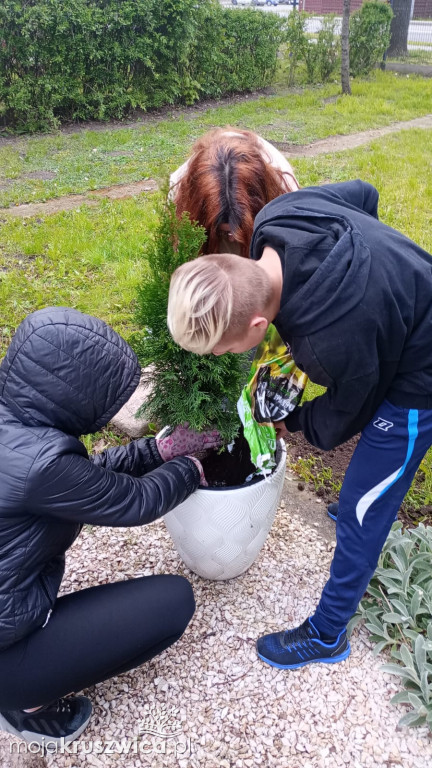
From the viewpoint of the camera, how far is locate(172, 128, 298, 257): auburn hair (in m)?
2.45

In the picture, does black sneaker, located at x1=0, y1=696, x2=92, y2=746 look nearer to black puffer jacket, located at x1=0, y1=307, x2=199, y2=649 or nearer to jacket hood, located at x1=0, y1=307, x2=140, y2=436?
black puffer jacket, located at x1=0, y1=307, x2=199, y2=649

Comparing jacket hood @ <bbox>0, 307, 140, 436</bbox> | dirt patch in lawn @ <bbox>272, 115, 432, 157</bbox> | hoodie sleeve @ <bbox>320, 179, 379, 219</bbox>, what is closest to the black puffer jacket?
jacket hood @ <bbox>0, 307, 140, 436</bbox>

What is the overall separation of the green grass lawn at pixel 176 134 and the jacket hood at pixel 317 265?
174 inches

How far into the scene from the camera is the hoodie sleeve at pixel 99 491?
Result: 5.55 ft

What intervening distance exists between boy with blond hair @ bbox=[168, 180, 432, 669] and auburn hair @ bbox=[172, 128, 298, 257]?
54 cm

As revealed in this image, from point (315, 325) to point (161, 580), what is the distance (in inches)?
43.4

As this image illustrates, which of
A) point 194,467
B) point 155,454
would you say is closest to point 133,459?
point 155,454

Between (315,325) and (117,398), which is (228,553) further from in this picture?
(315,325)

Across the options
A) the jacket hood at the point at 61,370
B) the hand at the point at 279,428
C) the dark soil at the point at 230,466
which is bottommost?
the dark soil at the point at 230,466

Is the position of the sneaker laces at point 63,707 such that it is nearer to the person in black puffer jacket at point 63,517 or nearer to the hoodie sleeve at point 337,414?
the person in black puffer jacket at point 63,517

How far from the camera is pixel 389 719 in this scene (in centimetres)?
212

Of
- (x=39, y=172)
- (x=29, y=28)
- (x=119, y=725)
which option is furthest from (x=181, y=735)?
(x=29, y=28)

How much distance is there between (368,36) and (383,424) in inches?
543

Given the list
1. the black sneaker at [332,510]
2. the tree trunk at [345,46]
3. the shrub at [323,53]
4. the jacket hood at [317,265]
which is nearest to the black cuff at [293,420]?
the jacket hood at [317,265]
